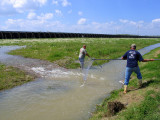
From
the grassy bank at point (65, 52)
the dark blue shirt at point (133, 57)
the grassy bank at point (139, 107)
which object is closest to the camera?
the grassy bank at point (139, 107)

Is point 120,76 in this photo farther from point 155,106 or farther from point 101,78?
point 155,106

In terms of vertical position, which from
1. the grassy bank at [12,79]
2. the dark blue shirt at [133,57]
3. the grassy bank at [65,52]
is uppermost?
the dark blue shirt at [133,57]

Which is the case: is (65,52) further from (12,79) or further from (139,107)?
(139,107)

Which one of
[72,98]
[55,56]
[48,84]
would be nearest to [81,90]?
[72,98]

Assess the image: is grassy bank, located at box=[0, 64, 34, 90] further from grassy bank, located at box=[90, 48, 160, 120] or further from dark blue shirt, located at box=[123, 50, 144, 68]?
dark blue shirt, located at box=[123, 50, 144, 68]

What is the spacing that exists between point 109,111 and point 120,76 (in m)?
6.97

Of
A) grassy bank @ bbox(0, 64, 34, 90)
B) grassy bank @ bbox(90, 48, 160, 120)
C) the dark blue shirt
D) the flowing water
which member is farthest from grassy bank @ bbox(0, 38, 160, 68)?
grassy bank @ bbox(90, 48, 160, 120)

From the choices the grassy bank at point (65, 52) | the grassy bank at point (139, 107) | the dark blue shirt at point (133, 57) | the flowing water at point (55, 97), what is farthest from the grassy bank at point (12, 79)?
the dark blue shirt at point (133, 57)

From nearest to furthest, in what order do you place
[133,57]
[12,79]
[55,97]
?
1. [133,57]
2. [55,97]
3. [12,79]

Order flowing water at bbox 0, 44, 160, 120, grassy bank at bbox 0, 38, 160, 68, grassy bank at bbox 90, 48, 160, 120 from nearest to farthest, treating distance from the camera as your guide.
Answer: grassy bank at bbox 90, 48, 160, 120
flowing water at bbox 0, 44, 160, 120
grassy bank at bbox 0, 38, 160, 68

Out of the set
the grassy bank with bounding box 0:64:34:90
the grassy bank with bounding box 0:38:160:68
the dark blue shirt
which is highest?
the dark blue shirt

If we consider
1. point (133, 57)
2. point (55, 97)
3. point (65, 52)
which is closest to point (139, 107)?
point (133, 57)

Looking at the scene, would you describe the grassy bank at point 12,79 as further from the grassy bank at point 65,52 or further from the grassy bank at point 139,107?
the grassy bank at point 139,107

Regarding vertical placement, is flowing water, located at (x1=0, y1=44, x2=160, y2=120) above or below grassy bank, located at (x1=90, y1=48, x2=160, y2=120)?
below
